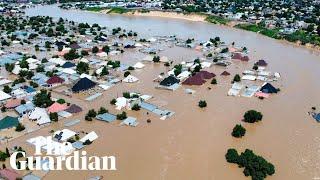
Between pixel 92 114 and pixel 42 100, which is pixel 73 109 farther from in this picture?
pixel 42 100

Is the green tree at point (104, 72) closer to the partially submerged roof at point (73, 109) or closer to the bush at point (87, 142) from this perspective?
the partially submerged roof at point (73, 109)

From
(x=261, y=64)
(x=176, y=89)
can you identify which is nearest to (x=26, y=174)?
(x=176, y=89)

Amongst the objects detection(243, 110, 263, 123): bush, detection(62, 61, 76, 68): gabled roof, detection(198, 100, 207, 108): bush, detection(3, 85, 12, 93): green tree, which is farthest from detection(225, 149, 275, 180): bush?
detection(62, 61, 76, 68): gabled roof

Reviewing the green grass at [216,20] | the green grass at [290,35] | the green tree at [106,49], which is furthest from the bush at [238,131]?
the green grass at [216,20]

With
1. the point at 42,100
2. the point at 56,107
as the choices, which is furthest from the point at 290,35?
the point at 42,100

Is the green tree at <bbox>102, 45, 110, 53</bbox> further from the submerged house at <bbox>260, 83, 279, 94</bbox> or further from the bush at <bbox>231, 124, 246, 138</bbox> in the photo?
the bush at <bbox>231, 124, 246, 138</bbox>
